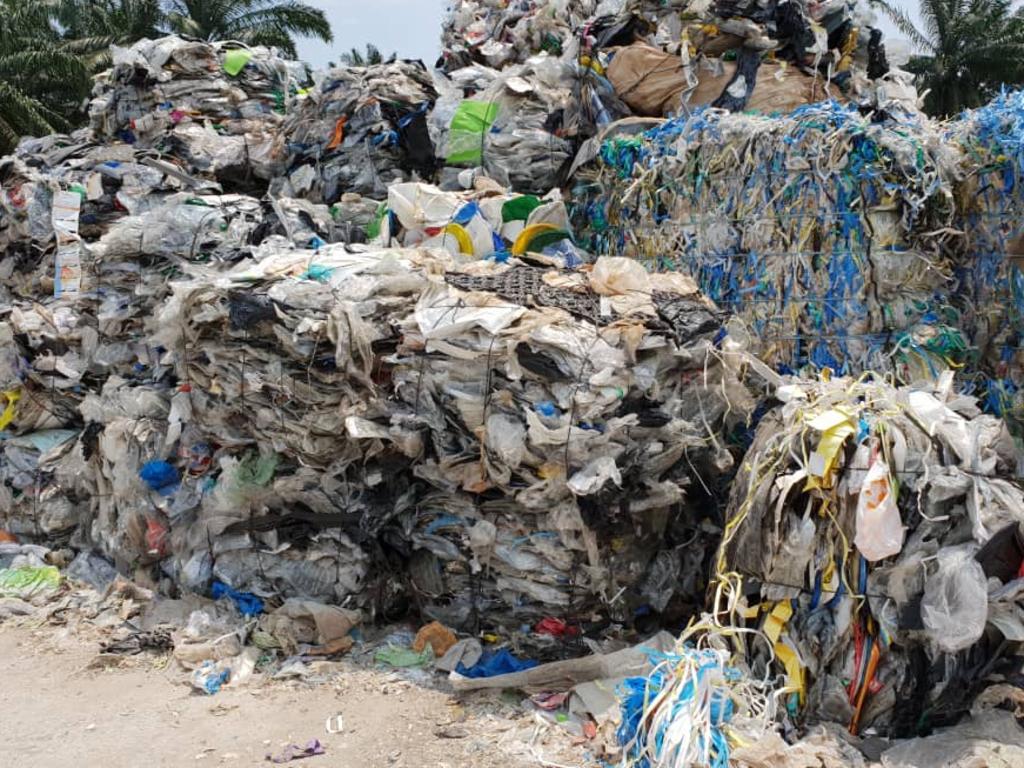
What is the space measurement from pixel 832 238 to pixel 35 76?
47.4 feet

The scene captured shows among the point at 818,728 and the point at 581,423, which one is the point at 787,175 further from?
the point at 818,728

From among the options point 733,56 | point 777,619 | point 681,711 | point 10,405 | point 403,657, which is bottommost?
point 403,657

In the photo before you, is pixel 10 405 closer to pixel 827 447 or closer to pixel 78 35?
pixel 827 447

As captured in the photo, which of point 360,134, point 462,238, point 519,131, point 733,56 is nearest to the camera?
point 462,238

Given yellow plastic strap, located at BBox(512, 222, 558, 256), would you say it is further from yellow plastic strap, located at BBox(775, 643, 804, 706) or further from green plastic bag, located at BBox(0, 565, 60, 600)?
green plastic bag, located at BBox(0, 565, 60, 600)

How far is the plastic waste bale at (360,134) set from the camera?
19.4ft

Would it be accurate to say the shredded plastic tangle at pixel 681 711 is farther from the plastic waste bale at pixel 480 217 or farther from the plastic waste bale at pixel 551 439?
the plastic waste bale at pixel 480 217

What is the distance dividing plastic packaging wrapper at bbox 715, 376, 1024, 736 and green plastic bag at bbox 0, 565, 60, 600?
12.0 feet

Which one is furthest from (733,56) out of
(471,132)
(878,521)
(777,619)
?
(777,619)

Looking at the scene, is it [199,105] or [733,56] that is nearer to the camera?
[733,56]

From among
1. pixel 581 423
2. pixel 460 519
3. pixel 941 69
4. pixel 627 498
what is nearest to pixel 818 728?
pixel 627 498

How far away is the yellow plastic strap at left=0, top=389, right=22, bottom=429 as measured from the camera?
5.83 m

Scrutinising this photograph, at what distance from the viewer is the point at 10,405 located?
5.83 m

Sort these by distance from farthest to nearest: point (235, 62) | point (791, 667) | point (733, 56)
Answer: point (235, 62) < point (733, 56) < point (791, 667)
